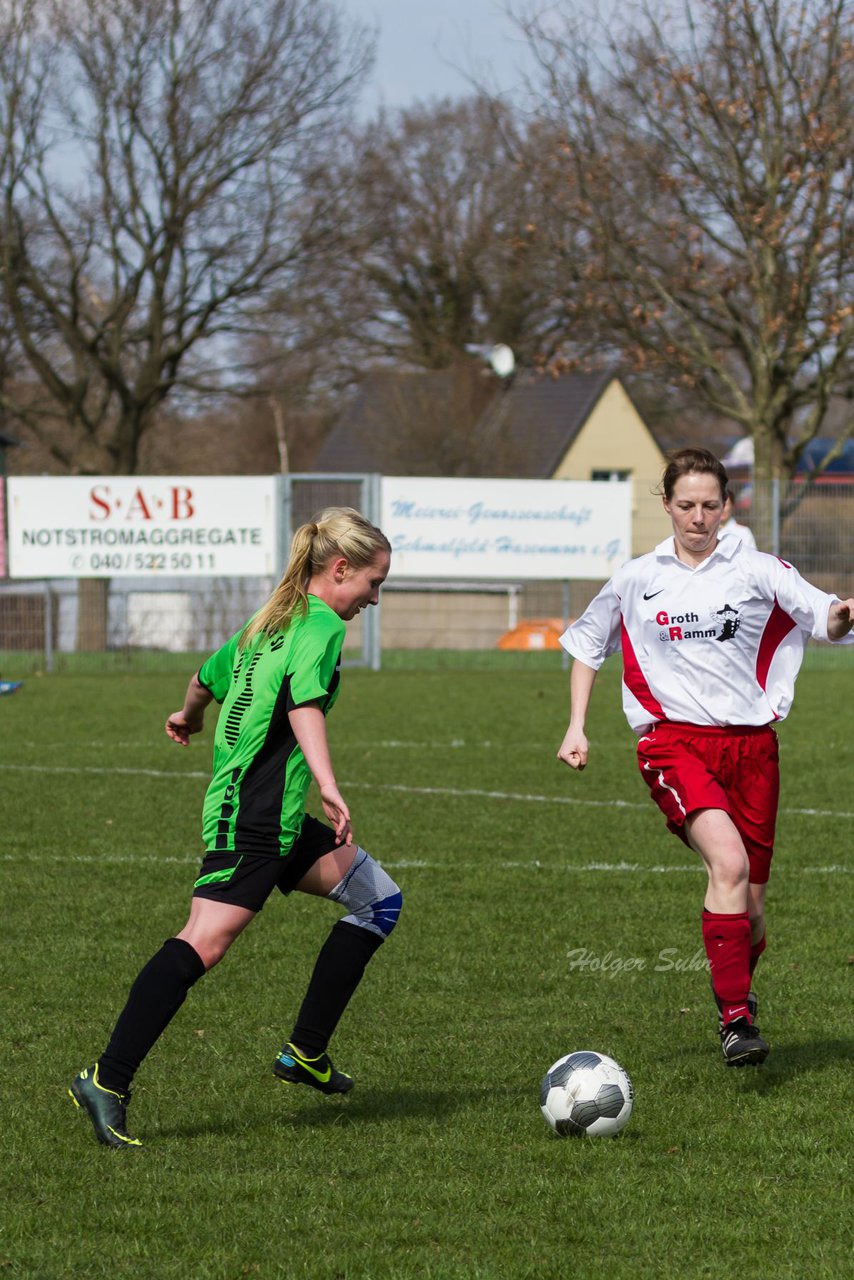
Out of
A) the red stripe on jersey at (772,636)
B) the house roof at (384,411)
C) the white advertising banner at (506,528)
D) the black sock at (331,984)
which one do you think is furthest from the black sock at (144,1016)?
the house roof at (384,411)

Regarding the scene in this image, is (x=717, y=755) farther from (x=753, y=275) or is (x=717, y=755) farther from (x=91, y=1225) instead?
(x=753, y=275)

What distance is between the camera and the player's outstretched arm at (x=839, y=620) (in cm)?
491

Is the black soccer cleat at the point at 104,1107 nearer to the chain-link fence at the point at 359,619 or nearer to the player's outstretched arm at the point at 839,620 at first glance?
the player's outstretched arm at the point at 839,620

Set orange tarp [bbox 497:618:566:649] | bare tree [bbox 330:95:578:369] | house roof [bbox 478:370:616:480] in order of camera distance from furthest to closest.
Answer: bare tree [bbox 330:95:578:369]
house roof [bbox 478:370:616:480]
orange tarp [bbox 497:618:566:649]

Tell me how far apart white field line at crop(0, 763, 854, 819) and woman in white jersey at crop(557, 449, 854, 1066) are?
16.3ft

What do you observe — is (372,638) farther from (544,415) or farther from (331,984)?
(544,415)

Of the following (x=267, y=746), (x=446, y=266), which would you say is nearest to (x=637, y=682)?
(x=267, y=746)

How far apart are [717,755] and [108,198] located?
29.0 m

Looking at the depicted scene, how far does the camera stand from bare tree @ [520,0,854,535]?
26766mm

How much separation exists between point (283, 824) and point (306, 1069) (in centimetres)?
77

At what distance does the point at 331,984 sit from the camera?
4.71 meters

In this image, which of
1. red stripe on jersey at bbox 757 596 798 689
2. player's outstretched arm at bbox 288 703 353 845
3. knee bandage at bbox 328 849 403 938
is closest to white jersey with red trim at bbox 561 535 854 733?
red stripe on jersey at bbox 757 596 798 689

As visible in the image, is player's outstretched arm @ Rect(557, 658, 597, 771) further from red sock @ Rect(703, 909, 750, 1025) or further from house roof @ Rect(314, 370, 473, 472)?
house roof @ Rect(314, 370, 473, 472)

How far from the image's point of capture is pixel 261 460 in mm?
58656
